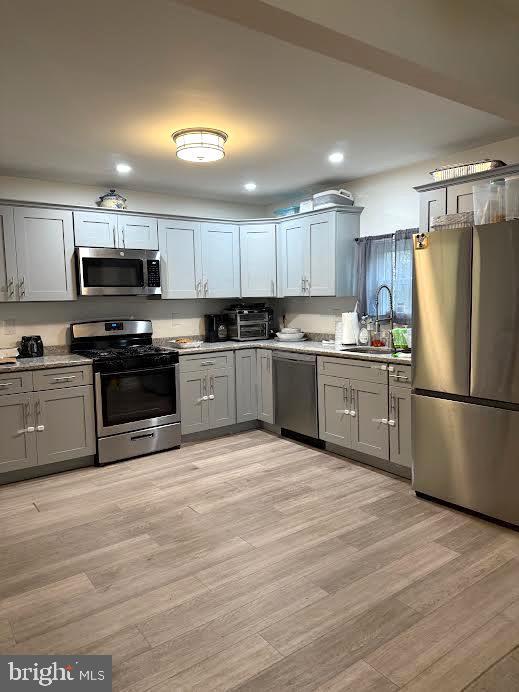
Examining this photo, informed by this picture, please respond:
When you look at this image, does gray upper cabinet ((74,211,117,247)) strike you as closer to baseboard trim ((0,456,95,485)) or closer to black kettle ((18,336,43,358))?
black kettle ((18,336,43,358))

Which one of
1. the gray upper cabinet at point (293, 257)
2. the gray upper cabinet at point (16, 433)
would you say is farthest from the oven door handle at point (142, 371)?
the gray upper cabinet at point (293, 257)

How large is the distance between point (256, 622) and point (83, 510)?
1.68 m

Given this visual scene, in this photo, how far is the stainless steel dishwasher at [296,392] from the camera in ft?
14.7

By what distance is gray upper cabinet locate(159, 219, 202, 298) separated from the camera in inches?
194

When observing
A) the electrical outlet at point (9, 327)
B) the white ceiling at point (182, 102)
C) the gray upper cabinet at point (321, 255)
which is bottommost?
the electrical outlet at point (9, 327)

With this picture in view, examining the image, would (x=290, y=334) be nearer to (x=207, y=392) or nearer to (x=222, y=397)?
(x=222, y=397)

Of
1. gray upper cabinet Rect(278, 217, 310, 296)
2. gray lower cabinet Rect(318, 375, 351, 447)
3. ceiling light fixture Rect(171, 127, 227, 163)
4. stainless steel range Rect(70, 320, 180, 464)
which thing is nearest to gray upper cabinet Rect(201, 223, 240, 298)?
gray upper cabinet Rect(278, 217, 310, 296)

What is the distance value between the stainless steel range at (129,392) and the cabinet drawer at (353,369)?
1.37 m

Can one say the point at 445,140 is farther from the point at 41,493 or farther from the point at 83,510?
the point at 41,493

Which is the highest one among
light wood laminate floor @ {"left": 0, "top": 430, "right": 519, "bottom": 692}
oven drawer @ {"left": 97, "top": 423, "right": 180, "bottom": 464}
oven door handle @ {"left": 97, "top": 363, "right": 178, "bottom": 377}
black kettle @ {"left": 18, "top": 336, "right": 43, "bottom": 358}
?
black kettle @ {"left": 18, "top": 336, "right": 43, "bottom": 358}

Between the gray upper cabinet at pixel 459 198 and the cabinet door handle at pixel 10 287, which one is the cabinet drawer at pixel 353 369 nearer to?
the gray upper cabinet at pixel 459 198

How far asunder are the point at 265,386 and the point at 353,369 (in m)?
1.28

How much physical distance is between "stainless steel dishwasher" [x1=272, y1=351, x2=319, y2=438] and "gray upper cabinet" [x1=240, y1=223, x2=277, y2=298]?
0.89m

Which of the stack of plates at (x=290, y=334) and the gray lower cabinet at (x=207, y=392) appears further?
the stack of plates at (x=290, y=334)
